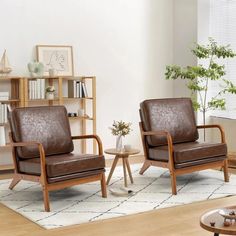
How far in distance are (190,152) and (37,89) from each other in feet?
7.68

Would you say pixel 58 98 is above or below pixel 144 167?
above

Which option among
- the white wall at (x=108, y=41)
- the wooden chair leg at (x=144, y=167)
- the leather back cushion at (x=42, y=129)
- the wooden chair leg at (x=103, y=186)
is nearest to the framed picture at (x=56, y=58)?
the white wall at (x=108, y=41)

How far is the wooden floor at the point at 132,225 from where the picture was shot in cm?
440

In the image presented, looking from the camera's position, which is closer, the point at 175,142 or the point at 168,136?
the point at 168,136

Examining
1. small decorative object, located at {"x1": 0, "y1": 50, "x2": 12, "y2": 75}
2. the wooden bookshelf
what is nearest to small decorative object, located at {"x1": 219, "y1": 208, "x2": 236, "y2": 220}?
the wooden bookshelf

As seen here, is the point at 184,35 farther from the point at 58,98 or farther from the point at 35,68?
the point at 35,68

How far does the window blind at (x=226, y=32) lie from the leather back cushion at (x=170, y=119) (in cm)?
161

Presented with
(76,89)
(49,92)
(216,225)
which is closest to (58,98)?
(49,92)

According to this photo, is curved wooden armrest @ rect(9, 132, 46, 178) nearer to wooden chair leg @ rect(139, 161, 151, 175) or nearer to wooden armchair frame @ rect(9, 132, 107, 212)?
wooden armchair frame @ rect(9, 132, 107, 212)

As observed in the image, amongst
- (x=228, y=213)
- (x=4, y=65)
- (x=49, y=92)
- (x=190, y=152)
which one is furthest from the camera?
(x=49, y=92)

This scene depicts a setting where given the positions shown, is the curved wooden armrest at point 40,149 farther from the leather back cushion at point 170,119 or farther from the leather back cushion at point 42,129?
the leather back cushion at point 170,119

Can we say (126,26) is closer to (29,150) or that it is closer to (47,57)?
(47,57)

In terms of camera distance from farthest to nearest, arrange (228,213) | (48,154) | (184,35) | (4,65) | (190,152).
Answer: (184,35), (4,65), (190,152), (48,154), (228,213)

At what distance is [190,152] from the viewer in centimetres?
588
